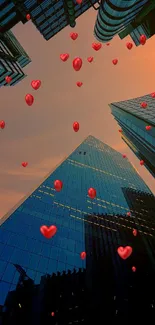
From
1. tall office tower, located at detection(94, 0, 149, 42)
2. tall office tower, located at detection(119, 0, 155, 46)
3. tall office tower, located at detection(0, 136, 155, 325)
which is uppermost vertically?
tall office tower, located at detection(94, 0, 149, 42)

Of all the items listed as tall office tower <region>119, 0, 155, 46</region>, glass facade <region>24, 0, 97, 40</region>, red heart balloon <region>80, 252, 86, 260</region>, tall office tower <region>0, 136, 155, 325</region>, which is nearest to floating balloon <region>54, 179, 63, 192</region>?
tall office tower <region>0, 136, 155, 325</region>

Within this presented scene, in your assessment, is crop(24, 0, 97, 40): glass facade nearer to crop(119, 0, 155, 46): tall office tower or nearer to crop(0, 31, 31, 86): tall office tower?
crop(0, 31, 31, 86): tall office tower

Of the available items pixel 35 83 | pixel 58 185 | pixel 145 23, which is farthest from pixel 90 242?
pixel 145 23

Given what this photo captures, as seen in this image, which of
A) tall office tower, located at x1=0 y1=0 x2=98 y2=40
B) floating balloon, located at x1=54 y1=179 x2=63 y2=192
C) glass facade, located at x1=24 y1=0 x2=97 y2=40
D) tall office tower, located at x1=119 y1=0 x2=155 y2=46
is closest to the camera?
floating balloon, located at x1=54 y1=179 x2=63 y2=192

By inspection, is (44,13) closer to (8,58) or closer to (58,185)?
(8,58)

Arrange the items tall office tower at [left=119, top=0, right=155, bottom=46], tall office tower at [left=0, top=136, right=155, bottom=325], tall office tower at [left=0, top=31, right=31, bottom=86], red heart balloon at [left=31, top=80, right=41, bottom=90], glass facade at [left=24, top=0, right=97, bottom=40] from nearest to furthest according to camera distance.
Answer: red heart balloon at [left=31, top=80, right=41, bottom=90]
tall office tower at [left=0, top=136, right=155, bottom=325]
glass facade at [left=24, top=0, right=97, bottom=40]
tall office tower at [left=119, top=0, right=155, bottom=46]
tall office tower at [left=0, top=31, right=31, bottom=86]

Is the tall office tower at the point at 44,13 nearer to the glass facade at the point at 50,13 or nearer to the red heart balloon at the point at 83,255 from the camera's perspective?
the glass facade at the point at 50,13

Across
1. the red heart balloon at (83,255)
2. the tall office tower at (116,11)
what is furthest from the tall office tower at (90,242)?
the tall office tower at (116,11)
